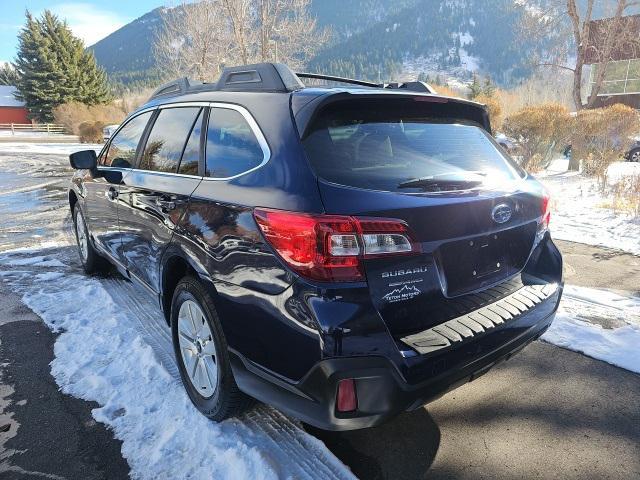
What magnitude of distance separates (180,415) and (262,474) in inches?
27.1

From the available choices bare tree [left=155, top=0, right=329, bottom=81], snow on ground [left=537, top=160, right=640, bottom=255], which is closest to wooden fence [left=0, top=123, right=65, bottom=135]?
bare tree [left=155, top=0, right=329, bottom=81]

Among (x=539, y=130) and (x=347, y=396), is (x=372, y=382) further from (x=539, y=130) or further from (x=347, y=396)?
(x=539, y=130)

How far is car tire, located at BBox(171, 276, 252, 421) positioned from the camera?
226 centimetres

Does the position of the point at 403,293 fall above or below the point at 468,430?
above

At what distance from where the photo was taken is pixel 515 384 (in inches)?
113

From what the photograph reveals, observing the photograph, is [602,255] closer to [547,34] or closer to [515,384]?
[515,384]

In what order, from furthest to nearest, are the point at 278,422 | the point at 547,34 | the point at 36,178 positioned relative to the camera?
the point at 547,34 → the point at 36,178 → the point at 278,422

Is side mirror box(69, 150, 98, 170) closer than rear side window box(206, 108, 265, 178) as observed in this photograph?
No

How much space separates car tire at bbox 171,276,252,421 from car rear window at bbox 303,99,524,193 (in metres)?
0.94

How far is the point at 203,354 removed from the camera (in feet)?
8.14

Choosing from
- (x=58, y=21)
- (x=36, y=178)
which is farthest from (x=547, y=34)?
(x=58, y=21)

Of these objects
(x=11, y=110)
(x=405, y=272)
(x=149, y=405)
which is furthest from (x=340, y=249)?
(x=11, y=110)

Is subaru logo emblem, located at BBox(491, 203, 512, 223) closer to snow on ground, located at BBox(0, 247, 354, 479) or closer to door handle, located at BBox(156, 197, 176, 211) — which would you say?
snow on ground, located at BBox(0, 247, 354, 479)

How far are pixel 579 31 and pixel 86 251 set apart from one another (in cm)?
1832
